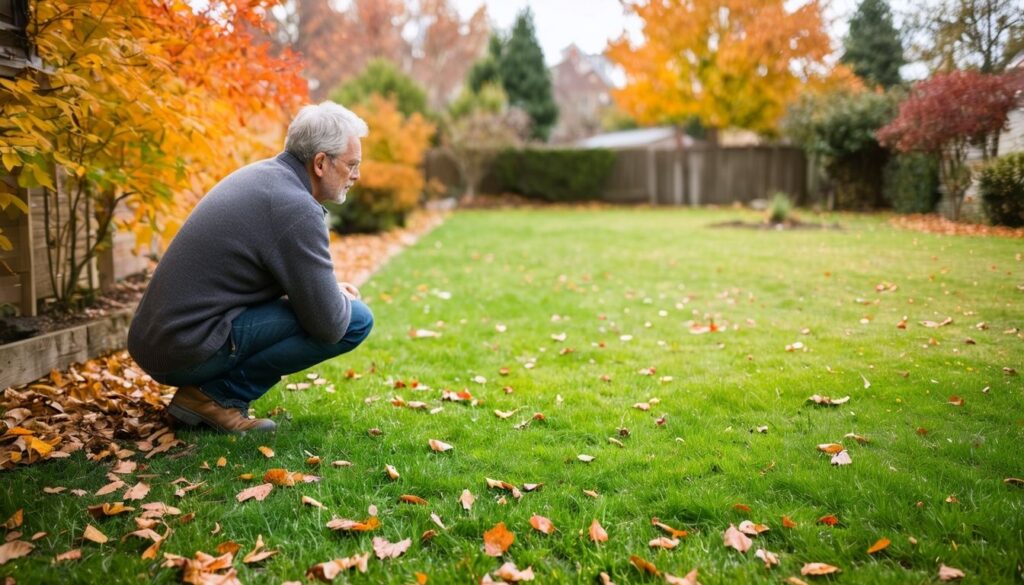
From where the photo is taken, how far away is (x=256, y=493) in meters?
2.53

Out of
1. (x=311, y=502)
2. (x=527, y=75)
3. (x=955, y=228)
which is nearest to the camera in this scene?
(x=311, y=502)

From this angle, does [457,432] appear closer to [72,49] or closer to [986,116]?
[72,49]

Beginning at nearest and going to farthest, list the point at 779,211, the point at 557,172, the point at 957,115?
the point at 957,115 < the point at 779,211 < the point at 557,172

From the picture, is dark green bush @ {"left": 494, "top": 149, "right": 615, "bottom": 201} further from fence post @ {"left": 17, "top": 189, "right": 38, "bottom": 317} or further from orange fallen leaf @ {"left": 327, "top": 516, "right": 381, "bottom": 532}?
orange fallen leaf @ {"left": 327, "top": 516, "right": 381, "bottom": 532}

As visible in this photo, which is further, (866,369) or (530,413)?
(866,369)

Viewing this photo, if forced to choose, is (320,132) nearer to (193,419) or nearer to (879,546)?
(193,419)

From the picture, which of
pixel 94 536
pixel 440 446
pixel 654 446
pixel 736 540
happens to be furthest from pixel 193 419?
pixel 736 540

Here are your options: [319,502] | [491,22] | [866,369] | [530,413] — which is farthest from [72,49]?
[491,22]

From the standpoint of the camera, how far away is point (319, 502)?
247 centimetres

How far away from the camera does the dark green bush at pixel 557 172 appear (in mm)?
20516

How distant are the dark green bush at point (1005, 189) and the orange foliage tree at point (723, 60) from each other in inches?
560

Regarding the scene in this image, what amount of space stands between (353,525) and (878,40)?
5.59 metres

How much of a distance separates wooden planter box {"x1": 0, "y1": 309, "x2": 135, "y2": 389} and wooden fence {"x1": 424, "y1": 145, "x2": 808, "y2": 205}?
1754 cm

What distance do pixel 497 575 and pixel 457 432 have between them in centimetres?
119
